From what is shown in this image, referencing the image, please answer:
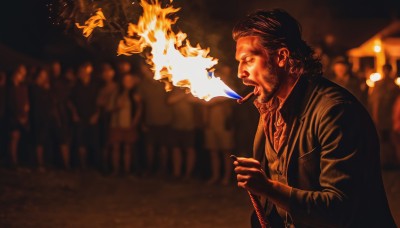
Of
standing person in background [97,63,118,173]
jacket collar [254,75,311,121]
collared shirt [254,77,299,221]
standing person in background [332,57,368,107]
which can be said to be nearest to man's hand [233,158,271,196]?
collared shirt [254,77,299,221]

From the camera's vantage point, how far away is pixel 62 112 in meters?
9.94

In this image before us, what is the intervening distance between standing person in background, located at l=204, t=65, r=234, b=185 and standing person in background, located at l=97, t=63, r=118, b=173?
1.72 meters

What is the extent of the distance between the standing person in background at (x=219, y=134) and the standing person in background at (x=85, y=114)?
81.3 inches

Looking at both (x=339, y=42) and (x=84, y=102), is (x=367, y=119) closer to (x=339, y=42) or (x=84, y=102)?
(x=84, y=102)

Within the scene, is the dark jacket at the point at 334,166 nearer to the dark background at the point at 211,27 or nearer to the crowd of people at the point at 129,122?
the crowd of people at the point at 129,122

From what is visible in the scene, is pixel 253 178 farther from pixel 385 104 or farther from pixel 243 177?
pixel 385 104

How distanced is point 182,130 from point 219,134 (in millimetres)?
641

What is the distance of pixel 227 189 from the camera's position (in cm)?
869

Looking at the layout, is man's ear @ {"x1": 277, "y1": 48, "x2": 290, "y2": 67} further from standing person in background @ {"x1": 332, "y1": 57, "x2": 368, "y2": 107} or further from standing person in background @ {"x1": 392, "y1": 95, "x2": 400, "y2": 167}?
standing person in background @ {"x1": 392, "y1": 95, "x2": 400, "y2": 167}

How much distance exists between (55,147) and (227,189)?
11.8 feet

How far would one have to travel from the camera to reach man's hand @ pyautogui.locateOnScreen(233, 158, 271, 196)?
230 cm

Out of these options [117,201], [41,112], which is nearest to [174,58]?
[117,201]

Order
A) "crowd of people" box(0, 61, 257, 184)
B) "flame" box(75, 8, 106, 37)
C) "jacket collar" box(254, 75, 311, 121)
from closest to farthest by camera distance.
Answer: "jacket collar" box(254, 75, 311, 121) < "flame" box(75, 8, 106, 37) < "crowd of people" box(0, 61, 257, 184)

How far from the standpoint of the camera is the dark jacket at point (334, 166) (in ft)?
7.26
